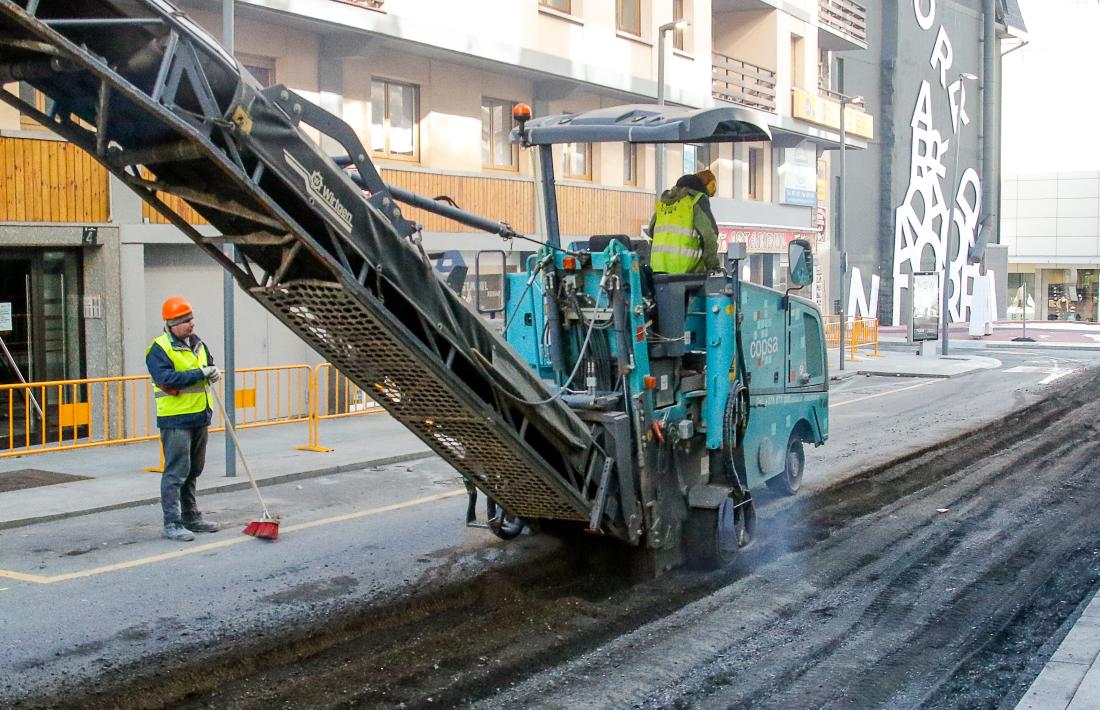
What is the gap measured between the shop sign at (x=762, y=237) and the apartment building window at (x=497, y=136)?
27.4 ft

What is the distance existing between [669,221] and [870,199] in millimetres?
39146

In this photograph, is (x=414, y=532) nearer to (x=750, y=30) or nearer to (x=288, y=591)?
(x=288, y=591)

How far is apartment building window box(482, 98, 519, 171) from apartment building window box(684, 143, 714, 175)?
6.79 metres

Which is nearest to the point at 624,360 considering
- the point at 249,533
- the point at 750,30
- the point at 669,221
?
the point at 669,221

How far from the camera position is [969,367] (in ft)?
92.0

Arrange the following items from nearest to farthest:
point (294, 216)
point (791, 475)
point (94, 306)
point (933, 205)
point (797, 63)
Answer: point (294, 216) → point (791, 475) → point (94, 306) → point (797, 63) → point (933, 205)

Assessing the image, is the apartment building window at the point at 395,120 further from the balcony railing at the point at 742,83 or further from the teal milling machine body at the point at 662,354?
the teal milling machine body at the point at 662,354

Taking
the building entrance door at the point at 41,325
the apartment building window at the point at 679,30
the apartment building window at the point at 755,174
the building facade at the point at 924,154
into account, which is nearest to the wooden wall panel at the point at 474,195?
the building entrance door at the point at 41,325

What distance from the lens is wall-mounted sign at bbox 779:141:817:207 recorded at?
33.3m

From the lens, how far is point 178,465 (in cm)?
923

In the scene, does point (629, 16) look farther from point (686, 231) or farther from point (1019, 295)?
point (1019, 295)

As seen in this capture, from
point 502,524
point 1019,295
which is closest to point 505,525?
point 502,524

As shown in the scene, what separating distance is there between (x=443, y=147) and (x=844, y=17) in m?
20.3

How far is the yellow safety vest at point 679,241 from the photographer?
26.7 feet
